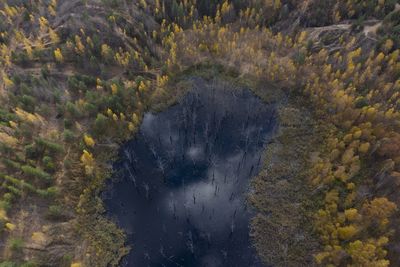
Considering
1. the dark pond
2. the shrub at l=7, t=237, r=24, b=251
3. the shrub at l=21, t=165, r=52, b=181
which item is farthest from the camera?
the shrub at l=21, t=165, r=52, b=181

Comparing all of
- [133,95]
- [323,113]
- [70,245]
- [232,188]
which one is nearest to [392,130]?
[323,113]

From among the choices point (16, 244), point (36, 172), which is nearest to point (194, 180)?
point (36, 172)

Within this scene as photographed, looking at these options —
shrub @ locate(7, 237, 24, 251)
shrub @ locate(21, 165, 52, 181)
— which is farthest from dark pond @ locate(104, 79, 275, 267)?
shrub @ locate(7, 237, 24, 251)

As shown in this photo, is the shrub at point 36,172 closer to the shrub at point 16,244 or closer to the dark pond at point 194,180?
the shrub at point 16,244

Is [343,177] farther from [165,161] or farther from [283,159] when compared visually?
[165,161]

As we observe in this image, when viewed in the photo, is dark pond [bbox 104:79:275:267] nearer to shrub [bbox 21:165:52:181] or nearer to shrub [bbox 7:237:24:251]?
shrub [bbox 21:165:52:181]

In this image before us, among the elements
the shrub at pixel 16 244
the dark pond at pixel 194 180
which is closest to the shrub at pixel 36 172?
the shrub at pixel 16 244

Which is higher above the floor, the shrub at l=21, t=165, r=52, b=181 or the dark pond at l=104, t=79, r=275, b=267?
the shrub at l=21, t=165, r=52, b=181

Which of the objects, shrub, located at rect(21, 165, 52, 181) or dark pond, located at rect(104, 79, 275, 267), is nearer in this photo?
dark pond, located at rect(104, 79, 275, 267)

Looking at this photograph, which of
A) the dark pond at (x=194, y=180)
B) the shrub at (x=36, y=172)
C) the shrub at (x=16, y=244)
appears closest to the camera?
the shrub at (x=16, y=244)
